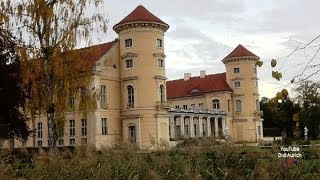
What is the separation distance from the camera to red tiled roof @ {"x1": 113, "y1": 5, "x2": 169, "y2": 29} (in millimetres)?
46819

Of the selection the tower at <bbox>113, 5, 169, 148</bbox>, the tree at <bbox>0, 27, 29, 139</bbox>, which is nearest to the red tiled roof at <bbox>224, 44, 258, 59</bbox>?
the tower at <bbox>113, 5, 169, 148</bbox>

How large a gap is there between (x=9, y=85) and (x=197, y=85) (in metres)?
44.5

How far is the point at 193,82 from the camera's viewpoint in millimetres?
73938

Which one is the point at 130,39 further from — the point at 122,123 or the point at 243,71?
the point at 243,71

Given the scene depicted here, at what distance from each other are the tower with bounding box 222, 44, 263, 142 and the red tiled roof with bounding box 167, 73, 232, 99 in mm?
1877

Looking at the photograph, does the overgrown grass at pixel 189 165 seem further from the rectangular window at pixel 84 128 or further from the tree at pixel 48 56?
the rectangular window at pixel 84 128

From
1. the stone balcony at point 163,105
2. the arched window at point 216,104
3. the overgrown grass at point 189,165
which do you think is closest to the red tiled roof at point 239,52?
the arched window at point 216,104

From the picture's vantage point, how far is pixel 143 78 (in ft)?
154

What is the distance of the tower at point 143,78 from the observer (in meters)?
46.7

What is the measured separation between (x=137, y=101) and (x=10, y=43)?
1936 cm

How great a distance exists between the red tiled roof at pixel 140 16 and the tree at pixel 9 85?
728 inches

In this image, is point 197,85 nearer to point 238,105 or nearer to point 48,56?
point 238,105

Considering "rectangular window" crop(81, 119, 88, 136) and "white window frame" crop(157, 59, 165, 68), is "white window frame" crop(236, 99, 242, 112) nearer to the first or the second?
"white window frame" crop(157, 59, 165, 68)

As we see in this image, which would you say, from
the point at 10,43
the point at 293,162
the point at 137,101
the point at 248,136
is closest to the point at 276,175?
the point at 293,162
